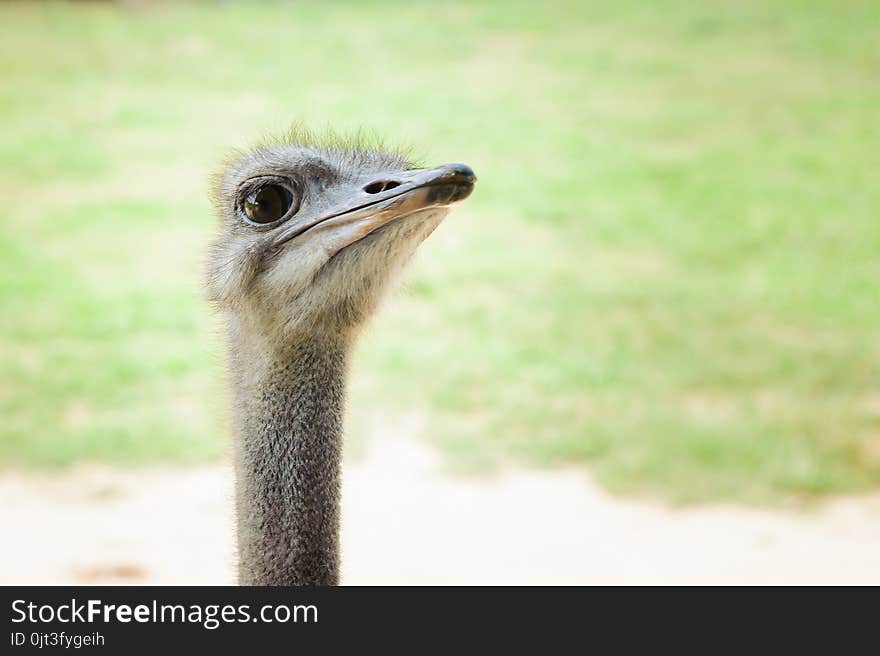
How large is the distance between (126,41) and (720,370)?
18.2 feet

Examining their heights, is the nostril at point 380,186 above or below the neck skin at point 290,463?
above

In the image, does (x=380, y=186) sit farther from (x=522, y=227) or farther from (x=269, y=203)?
(x=522, y=227)

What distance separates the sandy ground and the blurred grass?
0.15 metres

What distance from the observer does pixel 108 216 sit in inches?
228

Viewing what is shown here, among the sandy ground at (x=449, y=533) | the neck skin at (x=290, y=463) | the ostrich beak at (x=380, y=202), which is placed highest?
the sandy ground at (x=449, y=533)

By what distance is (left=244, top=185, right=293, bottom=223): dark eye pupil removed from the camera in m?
1.52

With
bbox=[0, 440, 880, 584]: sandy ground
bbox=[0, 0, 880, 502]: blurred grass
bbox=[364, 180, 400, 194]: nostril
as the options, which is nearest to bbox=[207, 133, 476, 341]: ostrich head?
bbox=[364, 180, 400, 194]: nostril

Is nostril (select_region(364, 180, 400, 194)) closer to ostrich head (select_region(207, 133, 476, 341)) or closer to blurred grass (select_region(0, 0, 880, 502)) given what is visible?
ostrich head (select_region(207, 133, 476, 341))

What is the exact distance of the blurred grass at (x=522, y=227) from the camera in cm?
386

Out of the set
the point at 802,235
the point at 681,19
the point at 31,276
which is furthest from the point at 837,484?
the point at 681,19

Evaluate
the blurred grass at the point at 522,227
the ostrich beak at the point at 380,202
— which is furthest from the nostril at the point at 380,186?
the blurred grass at the point at 522,227

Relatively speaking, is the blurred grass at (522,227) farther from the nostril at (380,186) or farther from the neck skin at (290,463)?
the nostril at (380,186)

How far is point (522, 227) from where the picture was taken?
577 cm

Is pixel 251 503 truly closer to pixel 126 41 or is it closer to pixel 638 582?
pixel 638 582
